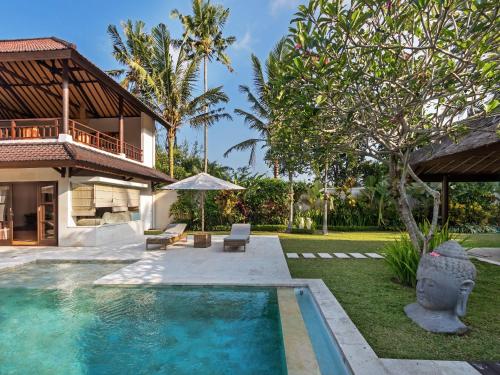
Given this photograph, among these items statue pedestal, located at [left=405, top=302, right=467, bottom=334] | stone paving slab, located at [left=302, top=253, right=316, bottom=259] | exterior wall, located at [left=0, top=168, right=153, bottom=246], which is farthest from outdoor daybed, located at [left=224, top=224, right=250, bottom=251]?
statue pedestal, located at [left=405, top=302, right=467, bottom=334]

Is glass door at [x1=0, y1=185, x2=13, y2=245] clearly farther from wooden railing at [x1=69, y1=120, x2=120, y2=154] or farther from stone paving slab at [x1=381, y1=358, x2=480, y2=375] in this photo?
stone paving slab at [x1=381, y1=358, x2=480, y2=375]

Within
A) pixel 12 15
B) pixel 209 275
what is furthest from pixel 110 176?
pixel 12 15

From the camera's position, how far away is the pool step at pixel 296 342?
350 centimetres

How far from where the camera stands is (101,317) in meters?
5.44

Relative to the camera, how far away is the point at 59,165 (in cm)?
1063

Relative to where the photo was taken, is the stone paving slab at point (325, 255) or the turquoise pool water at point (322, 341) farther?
the stone paving slab at point (325, 255)

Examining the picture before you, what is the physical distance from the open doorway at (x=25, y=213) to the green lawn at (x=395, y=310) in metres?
11.4

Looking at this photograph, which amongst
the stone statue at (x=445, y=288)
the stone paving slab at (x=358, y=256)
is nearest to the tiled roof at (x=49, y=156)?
the stone paving slab at (x=358, y=256)

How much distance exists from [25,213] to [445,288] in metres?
15.3

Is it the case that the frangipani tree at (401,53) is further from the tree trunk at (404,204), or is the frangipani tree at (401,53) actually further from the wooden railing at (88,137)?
the wooden railing at (88,137)

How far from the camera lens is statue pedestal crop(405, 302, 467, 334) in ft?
14.1

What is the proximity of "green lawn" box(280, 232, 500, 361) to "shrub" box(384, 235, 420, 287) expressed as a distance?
26 cm

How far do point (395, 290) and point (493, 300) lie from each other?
1.73m

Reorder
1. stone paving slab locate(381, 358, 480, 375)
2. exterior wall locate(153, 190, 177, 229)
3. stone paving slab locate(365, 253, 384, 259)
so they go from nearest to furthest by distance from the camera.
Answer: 1. stone paving slab locate(381, 358, 480, 375)
2. stone paving slab locate(365, 253, 384, 259)
3. exterior wall locate(153, 190, 177, 229)
